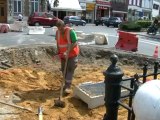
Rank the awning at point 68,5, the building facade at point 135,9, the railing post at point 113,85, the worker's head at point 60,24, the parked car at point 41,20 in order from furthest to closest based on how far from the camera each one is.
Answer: the building facade at point 135,9 < the awning at point 68,5 < the parked car at point 41,20 < the worker's head at point 60,24 < the railing post at point 113,85

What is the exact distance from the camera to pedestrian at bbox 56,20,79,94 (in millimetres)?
7320

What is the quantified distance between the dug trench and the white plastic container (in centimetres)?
324

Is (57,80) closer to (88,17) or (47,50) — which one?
(47,50)

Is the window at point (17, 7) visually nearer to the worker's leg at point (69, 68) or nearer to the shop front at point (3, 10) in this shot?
the shop front at point (3, 10)

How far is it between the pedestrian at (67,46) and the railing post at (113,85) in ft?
12.0

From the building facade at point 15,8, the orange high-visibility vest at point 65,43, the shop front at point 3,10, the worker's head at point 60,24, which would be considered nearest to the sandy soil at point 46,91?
the orange high-visibility vest at point 65,43

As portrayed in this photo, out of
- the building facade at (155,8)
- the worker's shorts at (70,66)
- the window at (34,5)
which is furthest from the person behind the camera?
the building facade at (155,8)

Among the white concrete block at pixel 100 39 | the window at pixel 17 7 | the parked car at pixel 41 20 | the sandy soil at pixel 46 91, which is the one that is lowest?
the sandy soil at pixel 46 91

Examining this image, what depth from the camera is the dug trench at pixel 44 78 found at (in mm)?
6328

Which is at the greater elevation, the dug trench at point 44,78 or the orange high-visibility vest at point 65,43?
the orange high-visibility vest at point 65,43

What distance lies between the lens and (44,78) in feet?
31.9

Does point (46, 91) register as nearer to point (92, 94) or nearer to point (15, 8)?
point (92, 94)

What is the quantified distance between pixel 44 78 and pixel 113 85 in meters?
6.19

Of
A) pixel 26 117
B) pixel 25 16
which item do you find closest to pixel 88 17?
pixel 25 16
